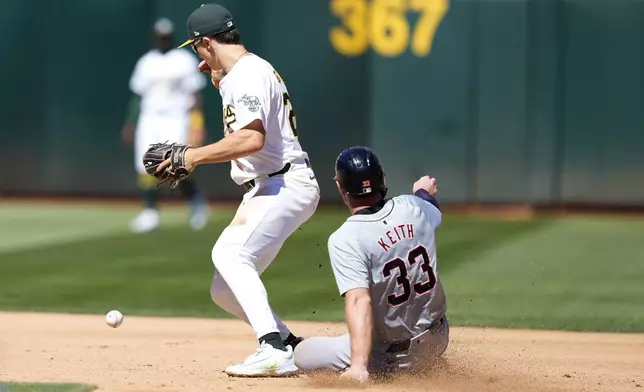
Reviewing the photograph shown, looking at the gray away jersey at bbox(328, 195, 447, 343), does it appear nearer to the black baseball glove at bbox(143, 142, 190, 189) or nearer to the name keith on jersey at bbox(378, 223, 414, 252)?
the name keith on jersey at bbox(378, 223, 414, 252)

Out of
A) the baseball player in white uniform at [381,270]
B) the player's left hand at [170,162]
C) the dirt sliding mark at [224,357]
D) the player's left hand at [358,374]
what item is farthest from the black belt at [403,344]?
the player's left hand at [170,162]

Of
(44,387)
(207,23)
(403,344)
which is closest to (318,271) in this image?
(207,23)

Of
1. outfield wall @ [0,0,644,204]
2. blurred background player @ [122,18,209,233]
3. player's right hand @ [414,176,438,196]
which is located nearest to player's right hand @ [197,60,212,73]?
player's right hand @ [414,176,438,196]

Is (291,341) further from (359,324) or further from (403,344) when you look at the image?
(359,324)

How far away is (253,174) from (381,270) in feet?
3.43

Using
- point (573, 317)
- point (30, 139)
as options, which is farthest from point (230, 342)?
point (30, 139)

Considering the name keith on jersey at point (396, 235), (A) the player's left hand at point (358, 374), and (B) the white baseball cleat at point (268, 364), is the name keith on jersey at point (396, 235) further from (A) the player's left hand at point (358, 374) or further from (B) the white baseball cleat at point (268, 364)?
(B) the white baseball cleat at point (268, 364)

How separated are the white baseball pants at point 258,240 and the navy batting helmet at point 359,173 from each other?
0.63 m

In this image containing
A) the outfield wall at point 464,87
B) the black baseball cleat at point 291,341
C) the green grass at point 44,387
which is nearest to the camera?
the green grass at point 44,387

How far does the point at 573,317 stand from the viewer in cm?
901

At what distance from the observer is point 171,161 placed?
6.23 meters

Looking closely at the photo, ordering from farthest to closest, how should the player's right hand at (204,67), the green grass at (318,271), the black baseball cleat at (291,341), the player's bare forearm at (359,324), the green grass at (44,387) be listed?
the green grass at (318,271) → the player's right hand at (204,67) → the black baseball cleat at (291,341) → the green grass at (44,387) → the player's bare forearm at (359,324)

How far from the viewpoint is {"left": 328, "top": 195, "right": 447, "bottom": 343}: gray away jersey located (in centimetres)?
582

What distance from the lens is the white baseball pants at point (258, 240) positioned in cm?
632
